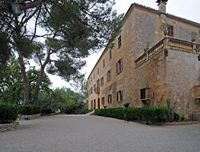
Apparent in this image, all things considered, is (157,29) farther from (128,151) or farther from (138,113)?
(128,151)

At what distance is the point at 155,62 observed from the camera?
16875 mm

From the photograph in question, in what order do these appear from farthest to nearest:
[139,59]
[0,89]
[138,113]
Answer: [0,89] < [139,59] < [138,113]

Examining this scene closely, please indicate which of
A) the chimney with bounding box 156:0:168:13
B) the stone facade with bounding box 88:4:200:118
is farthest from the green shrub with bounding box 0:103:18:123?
the chimney with bounding box 156:0:168:13

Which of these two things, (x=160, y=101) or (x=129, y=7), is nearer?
(x=160, y=101)

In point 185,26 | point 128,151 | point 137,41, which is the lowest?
point 128,151

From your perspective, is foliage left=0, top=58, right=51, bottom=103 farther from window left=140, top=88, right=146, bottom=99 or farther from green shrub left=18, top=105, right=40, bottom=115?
window left=140, top=88, right=146, bottom=99

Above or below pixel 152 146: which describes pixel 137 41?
above

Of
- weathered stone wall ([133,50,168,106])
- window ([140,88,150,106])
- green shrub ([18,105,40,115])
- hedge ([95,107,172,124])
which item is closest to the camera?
hedge ([95,107,172,124])

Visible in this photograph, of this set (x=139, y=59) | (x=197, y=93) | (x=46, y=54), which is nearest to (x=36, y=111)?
(x=46, y=54)

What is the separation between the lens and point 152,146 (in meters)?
7.03

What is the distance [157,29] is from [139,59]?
12.4 ft

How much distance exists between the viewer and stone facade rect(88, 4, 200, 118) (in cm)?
1541

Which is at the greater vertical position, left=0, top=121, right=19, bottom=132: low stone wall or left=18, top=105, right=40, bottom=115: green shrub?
left=18, top=105, right=40, bottom=115: green shrub

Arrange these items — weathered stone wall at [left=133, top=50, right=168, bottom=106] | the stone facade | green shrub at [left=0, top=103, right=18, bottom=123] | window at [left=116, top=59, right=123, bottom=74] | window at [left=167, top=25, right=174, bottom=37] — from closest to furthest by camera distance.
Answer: green shrub at [left=0, top=103, right=18, bottom=123] < the stone facade < weathered stone wall at [left=133, top=50, right=168, bottom=106] < window at [left=167, top=25, right=174, bottom=37] < window at [left=116, top=59, right=123, bottom=74]
